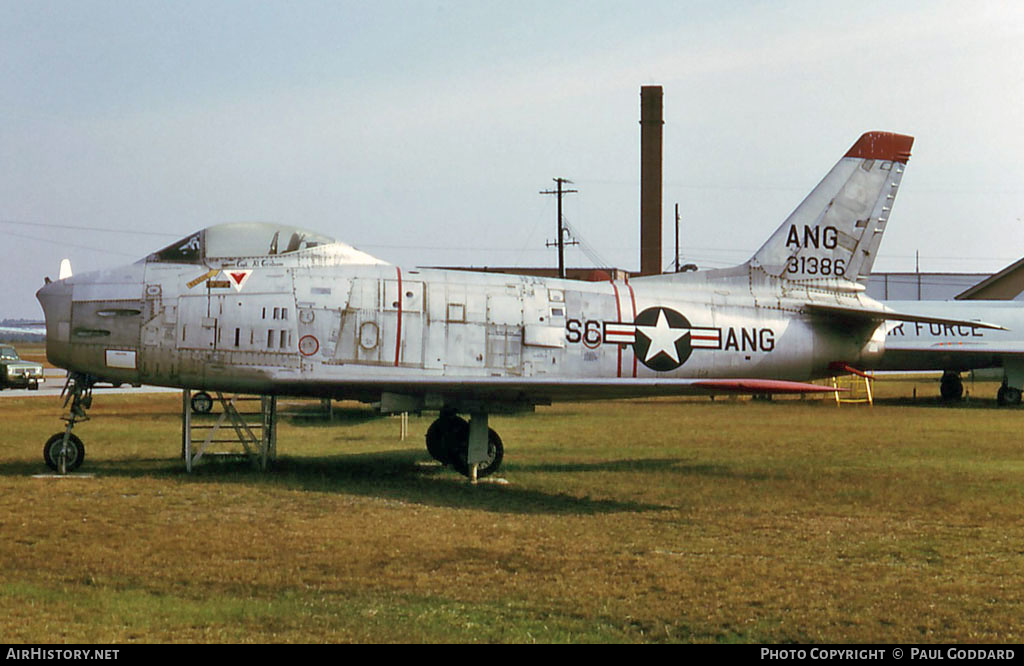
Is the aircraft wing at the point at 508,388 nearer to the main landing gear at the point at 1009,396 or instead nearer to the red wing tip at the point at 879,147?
the red wing tip at the point at 879,147

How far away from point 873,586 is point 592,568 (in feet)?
7.69

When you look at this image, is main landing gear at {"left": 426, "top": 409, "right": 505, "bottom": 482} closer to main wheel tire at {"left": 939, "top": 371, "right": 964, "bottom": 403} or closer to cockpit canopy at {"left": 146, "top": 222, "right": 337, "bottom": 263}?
cockpit canopy at {"left": 146, "top": 222, "right": 337, "bottom": 263}

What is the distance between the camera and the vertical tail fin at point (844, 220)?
17109 mm

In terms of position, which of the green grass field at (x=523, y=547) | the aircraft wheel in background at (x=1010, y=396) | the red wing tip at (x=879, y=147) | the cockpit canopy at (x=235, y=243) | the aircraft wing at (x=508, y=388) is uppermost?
the red wing tip at (x=879, y=147)

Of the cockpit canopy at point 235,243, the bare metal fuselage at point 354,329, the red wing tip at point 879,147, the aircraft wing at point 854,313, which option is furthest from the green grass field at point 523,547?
the red wing tip at point 879,147

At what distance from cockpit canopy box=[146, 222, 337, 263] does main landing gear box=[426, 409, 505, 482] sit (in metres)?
3.49

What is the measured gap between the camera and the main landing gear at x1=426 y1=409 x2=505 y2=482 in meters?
14.6

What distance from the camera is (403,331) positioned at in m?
14.5

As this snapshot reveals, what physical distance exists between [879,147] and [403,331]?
355 inches

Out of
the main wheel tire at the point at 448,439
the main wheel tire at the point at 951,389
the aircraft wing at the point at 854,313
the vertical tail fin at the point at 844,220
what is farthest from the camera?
the main wheel tire at the point at 951,389

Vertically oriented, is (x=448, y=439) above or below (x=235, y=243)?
below

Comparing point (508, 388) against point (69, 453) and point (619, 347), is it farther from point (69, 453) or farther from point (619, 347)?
point (69, 453)

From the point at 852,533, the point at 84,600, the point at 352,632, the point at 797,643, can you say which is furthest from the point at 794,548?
the point at 84,600

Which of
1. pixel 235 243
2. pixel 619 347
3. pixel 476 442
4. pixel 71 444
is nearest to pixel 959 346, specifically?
pixel 619 347
